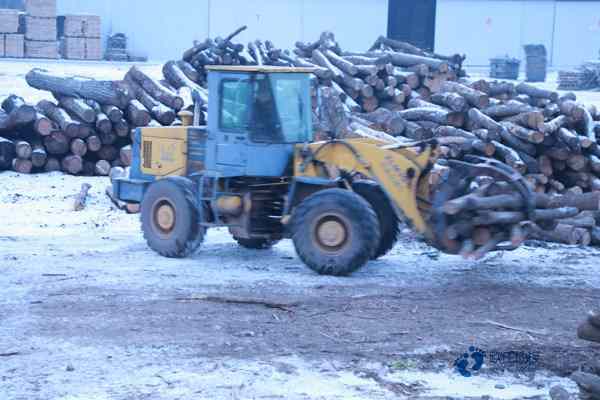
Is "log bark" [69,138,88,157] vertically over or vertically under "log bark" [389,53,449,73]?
under

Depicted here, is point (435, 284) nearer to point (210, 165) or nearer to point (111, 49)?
point (210, 165)

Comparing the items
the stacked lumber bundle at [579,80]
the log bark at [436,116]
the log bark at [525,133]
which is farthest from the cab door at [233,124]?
the stacked lumber bundle at [579,80]

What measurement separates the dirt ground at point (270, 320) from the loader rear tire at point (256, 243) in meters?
0.13

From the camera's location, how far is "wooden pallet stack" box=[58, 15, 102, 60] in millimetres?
40972

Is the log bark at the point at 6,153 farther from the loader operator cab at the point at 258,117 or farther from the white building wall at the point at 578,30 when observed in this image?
the white building wall at the point at 578,30

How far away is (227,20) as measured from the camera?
4556 centimetres

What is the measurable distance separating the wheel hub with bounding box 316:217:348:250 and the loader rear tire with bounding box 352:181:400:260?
830mm

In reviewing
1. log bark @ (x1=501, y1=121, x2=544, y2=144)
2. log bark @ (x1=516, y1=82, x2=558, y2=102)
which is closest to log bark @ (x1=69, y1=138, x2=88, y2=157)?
log bark @ (x1=501, y1=121, x2=544, y2=144)

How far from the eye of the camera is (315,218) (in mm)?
12906

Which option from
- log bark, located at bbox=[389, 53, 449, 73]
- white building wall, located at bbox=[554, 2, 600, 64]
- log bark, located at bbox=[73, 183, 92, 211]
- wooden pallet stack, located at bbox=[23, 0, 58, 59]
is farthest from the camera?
white building wall, located at bbox=[554, 2, 600, 64]

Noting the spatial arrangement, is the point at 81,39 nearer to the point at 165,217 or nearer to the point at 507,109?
the point at 507,109

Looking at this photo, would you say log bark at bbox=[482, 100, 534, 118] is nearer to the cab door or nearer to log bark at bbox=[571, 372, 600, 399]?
the cab door

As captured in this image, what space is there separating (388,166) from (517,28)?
38348 millimetres

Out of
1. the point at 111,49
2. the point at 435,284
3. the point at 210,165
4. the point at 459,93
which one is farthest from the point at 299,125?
the point at 111,49
